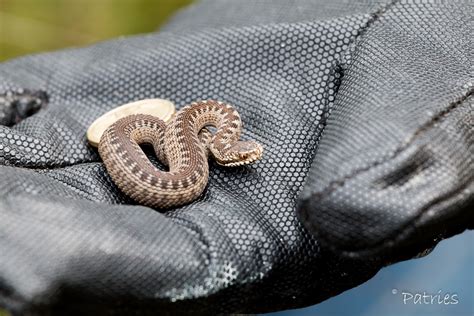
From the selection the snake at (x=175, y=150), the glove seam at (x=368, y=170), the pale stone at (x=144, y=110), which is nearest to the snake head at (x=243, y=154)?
the snake at (x=175, y=150)

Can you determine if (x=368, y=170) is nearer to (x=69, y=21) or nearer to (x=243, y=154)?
(x=243, y=154)

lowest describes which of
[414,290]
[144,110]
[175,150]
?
[414,290]

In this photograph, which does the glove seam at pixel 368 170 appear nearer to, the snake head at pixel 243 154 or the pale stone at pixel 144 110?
the snake head at pixel 243 154

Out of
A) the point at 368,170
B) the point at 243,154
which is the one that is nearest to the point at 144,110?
the point at 243,154

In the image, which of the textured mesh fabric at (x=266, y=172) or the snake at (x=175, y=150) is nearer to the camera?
the textured mesh fabric at (x=266, y=172)

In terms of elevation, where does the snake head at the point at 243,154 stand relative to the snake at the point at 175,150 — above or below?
above

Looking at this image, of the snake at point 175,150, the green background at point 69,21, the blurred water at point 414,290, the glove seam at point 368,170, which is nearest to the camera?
the glove seam at point 368,170

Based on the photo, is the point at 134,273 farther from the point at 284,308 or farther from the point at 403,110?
the point at 403,110
